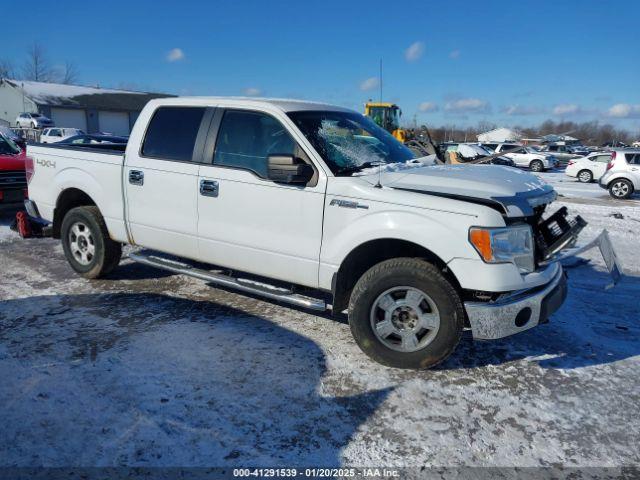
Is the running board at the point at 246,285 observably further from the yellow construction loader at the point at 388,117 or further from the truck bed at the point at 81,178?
the yellow construction loader at the point at 388,117

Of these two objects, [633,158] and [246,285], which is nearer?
[246,285]

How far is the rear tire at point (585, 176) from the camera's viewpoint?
2266 cm

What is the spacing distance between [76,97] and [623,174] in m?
50.0

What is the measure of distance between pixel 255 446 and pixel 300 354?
1.21 m

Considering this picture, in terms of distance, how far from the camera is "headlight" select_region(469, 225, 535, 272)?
340 cm

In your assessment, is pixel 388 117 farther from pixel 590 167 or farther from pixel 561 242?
pixel 561 242

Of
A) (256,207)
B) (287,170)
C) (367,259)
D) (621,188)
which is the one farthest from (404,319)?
(621,188)

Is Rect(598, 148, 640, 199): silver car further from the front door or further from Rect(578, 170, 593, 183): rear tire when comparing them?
the front door

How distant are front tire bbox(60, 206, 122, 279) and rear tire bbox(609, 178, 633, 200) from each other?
16486mm

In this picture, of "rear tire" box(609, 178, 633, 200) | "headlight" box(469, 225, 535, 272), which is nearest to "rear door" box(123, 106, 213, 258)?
"headlight" box(469, 225, 535, 272)

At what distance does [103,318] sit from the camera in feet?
15.3

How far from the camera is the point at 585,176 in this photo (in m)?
22.8

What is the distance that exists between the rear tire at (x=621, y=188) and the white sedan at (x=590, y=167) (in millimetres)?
6206

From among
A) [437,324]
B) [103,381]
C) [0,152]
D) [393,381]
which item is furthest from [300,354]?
[0,152]
